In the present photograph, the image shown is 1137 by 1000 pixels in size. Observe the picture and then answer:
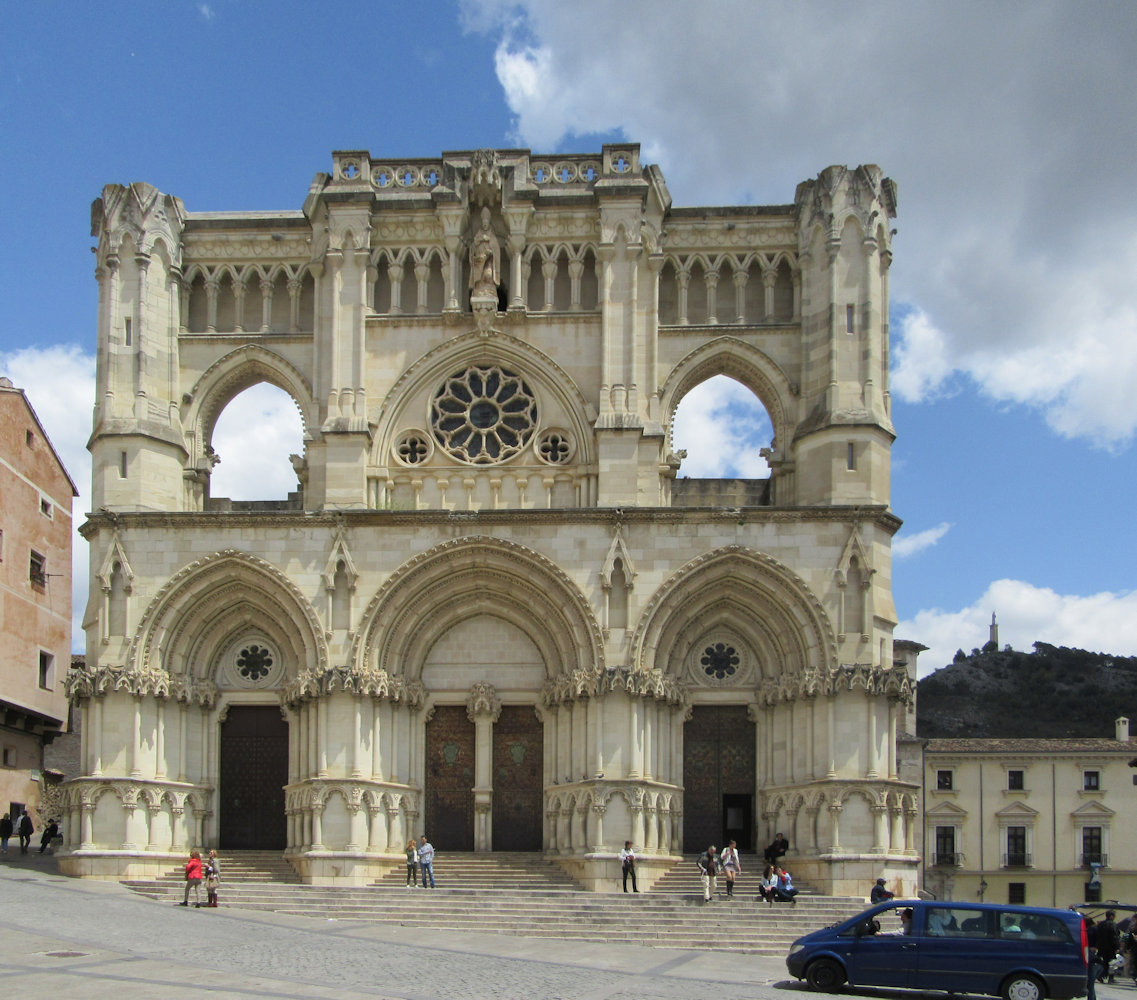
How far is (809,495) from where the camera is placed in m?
30.4

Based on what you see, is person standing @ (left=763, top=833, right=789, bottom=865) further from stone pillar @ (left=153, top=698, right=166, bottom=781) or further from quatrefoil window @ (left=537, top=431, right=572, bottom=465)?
stone pillar @ (left=153, top=698, right=166, bottom=781)

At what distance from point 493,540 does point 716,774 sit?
675 centimetres

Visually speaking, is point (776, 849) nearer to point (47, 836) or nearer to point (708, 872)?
point (708, 872)

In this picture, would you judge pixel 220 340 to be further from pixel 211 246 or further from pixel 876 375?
pixel 876 375

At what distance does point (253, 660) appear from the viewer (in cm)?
3077

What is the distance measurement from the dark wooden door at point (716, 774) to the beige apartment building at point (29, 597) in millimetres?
17289

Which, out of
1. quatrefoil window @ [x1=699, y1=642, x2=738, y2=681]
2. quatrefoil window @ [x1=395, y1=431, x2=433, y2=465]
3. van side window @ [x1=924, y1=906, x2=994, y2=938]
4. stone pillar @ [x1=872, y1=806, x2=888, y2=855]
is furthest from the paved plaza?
quatrefoil window @ [x1=395, y1=431, x2=433, y2=465]

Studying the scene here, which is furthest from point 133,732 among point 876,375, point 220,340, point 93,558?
point 876,375

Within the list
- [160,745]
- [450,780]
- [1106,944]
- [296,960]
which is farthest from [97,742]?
[1106,944]

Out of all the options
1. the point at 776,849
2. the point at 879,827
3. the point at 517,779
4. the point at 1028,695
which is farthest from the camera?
the point at 1028,695

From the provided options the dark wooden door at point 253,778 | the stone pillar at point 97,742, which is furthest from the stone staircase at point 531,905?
the stone pillar at point 97,742

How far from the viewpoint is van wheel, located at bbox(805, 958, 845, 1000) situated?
18688 mm

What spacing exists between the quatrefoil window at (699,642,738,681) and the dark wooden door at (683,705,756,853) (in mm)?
694

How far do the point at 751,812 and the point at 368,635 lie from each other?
872 centimetres
